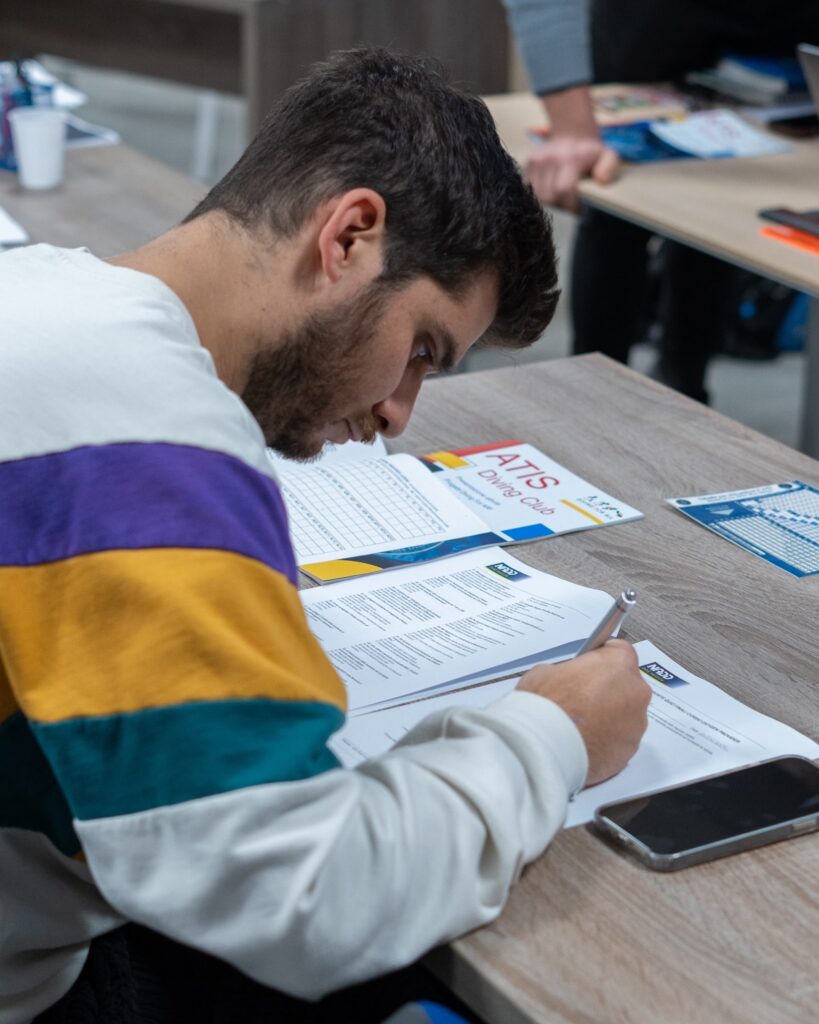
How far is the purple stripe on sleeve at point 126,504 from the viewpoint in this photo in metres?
0.72

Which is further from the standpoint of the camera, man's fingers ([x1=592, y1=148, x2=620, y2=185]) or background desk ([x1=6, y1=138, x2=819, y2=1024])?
man's fingers ([x1=592, y1=148, x2=620, y2=185])

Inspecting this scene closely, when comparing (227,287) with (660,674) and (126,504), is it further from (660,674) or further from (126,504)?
(660,674)

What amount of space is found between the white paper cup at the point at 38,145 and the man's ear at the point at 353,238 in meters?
1.55

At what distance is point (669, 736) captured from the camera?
95 centimetres

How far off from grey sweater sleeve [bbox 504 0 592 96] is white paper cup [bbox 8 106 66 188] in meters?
0.83

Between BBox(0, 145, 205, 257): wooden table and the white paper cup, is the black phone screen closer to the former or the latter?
BBox(0, 145, 205, 257): wooden table

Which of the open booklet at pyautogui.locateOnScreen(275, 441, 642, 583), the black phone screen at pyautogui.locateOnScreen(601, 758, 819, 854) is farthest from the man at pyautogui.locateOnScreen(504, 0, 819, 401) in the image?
the black phone screen at pyautogui.locateOnScreen(601, 758, 819, 854)

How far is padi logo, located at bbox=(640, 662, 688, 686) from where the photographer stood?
1.02 meters

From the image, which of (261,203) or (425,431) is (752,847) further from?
(425,431)

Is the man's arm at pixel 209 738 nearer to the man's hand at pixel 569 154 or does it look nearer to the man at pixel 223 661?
the man at pixel 223 661

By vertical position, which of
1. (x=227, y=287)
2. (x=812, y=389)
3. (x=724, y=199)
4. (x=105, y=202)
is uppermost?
(x=227, y=287)

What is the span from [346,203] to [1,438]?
294 millimetres

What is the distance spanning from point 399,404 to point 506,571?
203 millimetres

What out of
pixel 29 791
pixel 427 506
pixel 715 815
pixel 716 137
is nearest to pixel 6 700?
pixel 29 791
